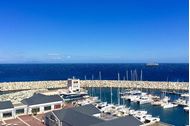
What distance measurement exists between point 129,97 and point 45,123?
86.6ft

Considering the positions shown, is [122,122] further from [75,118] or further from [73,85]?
[73,85]

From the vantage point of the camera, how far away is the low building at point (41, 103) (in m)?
44.4

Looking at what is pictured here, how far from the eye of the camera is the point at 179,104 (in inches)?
2067

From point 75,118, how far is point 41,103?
15294mm

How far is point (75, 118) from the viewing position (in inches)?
1254

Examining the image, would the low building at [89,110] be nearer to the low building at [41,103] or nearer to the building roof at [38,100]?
the low building at [41,103]

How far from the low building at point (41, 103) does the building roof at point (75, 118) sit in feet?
35.8

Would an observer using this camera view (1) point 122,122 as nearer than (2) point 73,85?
Yes

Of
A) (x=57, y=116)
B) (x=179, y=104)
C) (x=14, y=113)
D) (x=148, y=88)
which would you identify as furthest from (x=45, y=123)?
(x=148, y=88)

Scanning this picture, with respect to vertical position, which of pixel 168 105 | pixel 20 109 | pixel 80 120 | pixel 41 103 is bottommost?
pixel 168 105

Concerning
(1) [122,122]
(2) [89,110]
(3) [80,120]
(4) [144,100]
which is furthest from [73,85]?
(1) [122,122]

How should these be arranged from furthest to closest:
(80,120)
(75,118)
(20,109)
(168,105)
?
(168,105) < (20,109) < (75,118) < (80,120)

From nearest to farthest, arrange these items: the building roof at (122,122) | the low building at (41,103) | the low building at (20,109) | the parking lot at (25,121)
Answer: the building roof at (122,122) < the parking lot at (25,121) < the low building at (20,109) < the low building at (41,103)

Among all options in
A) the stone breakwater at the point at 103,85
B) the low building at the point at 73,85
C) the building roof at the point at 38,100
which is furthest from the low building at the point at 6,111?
the stone breakwater at the point at 103,85
